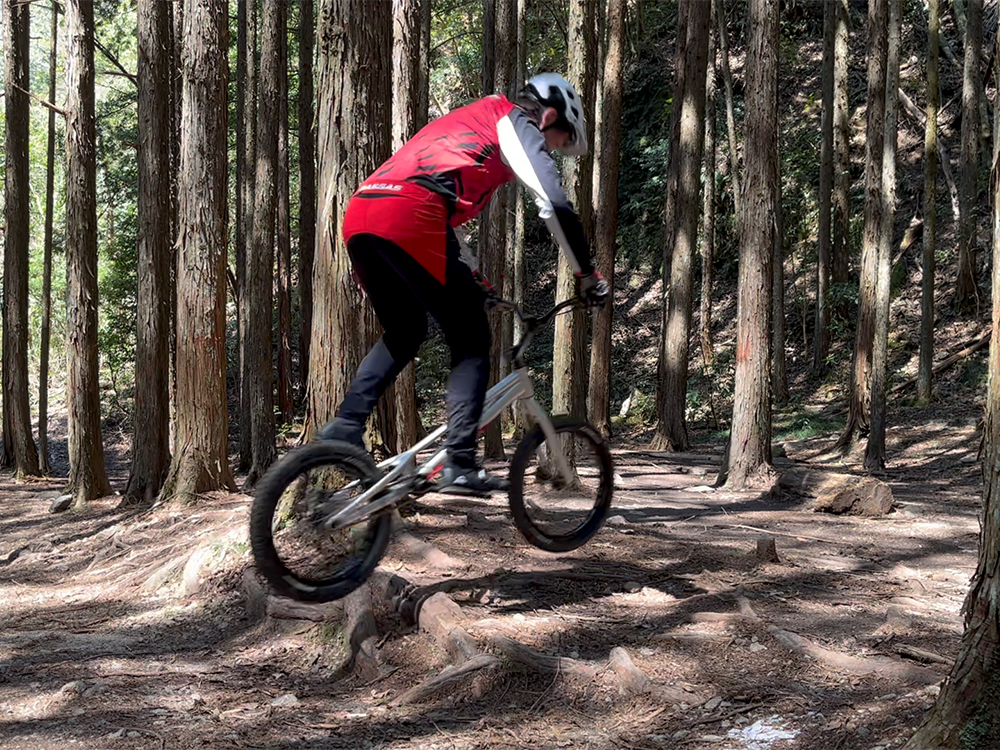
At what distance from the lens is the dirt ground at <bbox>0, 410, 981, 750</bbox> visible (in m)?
4.21

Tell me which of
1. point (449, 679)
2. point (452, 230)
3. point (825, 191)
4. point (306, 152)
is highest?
point (306, 152)

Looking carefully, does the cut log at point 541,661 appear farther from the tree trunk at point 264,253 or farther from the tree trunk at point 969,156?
the tree trunk at point 969,156

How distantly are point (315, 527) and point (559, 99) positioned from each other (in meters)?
2.45

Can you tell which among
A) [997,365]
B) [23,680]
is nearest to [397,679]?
[23,680]

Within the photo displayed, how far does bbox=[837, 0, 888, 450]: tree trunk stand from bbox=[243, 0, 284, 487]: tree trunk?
956 centimetres

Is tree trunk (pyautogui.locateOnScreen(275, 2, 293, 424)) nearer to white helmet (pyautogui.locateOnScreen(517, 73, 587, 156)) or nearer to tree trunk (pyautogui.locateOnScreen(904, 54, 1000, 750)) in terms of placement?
white helmet (pyautogui.locateOnScreen(517, 73, 587, 156))

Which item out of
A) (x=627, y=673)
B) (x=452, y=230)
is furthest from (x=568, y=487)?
(x=452, y=230)

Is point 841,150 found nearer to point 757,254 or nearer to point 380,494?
point 757,254

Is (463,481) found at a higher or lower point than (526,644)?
higher

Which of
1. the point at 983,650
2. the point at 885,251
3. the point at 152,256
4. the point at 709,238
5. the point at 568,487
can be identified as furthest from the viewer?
the point at 709,238

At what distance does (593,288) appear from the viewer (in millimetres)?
4809

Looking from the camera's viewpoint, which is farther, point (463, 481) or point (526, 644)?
point (526, 644)

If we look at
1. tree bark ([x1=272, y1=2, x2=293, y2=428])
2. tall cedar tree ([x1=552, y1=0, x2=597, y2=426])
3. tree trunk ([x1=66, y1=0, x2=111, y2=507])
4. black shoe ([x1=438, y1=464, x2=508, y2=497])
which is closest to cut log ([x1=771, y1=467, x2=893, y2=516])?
tall cedar tree ([x1=552, y1=0, x2=597, y2=426])

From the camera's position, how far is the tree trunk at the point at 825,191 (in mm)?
20281
